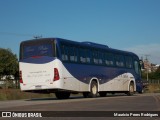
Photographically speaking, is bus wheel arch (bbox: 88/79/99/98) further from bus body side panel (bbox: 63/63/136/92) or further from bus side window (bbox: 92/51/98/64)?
bus side window (bbox: 92/51/98/64)

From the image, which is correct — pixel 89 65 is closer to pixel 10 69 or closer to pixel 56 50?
pixel 56 50

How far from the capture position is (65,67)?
24.2m

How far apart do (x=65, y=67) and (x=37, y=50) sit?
1.86 metres

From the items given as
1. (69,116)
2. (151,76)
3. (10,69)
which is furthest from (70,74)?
(151,76)

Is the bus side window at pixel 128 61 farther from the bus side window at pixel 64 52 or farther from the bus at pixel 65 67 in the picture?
the bus side window at pixel 64 52

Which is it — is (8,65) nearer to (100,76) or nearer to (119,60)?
(119,60)

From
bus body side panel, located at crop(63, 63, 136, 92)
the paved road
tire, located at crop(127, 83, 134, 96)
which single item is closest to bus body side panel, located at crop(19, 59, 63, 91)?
bus body side panel, located at crop(63, 63, 136, 92)

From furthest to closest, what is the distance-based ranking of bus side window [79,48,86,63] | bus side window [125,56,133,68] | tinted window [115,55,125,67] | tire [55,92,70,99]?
1. bus side window [125,56,133,68]
2. tinted window [115,55,125,67]
3. tire [55,92,70,99]
4. bus side window [79,48,86,63]

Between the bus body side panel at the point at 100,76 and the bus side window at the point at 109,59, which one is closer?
the bus body side panel at the point at 100,76

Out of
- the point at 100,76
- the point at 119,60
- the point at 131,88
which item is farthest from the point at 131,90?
the point at 100,76

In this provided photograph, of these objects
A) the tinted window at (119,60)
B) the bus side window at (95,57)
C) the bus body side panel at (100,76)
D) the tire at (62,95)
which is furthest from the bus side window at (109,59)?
the tire at (62,95)

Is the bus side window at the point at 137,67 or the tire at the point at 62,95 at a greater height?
the bus side window at the point at 137,67

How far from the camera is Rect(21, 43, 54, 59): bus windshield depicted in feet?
77.9

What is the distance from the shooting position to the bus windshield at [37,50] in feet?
77.9
